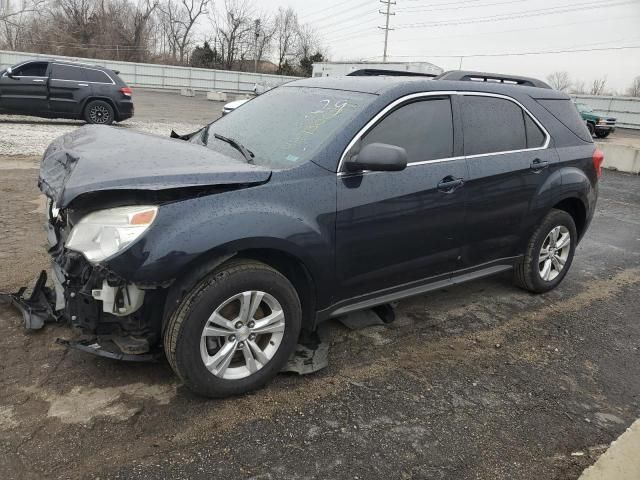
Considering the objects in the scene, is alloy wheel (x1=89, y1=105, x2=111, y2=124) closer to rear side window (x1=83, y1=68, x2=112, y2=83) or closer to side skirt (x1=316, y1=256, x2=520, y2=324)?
rear side window (x1=83, y1=68, x2=112, y2=83)

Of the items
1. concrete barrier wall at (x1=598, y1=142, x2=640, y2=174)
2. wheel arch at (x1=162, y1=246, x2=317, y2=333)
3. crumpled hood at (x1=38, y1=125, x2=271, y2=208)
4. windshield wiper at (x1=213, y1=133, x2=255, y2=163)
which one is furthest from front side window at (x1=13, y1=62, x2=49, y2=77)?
concrete barrier wall at (x1=598, y1=142, x2=640, y2=174)

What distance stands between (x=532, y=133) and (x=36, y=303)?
4.11 m

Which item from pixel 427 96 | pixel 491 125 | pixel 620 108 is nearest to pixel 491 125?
pixel 491 125

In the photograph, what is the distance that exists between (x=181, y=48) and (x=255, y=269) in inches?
2744

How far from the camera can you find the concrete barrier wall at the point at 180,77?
132 ft

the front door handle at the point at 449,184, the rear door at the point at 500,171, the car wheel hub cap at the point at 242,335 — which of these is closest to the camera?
the car wheel hub cap at the point at 242,335

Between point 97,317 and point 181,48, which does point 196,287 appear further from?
point 181,48

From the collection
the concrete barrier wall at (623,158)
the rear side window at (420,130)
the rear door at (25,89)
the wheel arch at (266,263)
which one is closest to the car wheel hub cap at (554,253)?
the rear side window at (420,130)

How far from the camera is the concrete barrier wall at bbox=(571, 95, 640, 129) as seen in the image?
36.1 meters

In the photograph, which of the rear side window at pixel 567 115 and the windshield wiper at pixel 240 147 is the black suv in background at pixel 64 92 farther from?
the rear side window at pixel 567 115

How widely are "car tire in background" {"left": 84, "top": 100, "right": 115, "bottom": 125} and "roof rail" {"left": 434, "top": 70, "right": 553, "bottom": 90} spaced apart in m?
12.4

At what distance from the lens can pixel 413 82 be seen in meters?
3.68

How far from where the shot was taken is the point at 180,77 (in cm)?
4291

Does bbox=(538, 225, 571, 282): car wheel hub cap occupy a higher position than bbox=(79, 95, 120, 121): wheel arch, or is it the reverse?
bbox=(79, 95, 120, 121): wheel arch
